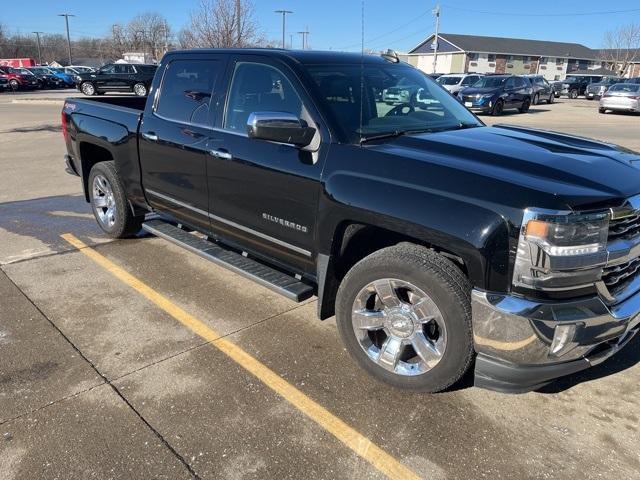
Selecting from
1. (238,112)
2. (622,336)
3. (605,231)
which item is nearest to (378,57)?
(238,112)

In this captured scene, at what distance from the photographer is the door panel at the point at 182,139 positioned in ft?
13.4

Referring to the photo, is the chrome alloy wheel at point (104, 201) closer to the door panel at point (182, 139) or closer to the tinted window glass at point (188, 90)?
the door panel at point (182, 139)

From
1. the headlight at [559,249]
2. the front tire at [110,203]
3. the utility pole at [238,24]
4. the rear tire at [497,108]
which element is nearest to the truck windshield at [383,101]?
the headlight at [559,249]

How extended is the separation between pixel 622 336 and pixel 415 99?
211 centimetres

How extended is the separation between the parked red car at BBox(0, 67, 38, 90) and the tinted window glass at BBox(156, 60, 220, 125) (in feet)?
146

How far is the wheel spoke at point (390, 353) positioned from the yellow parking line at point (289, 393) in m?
0.44

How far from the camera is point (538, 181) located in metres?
2.52

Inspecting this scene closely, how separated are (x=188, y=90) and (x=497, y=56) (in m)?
84.8

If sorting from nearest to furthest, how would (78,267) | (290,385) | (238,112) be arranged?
1. (290,385)
2. (238,112)
3. (78,267)

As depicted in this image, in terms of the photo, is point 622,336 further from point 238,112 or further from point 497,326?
point 238,112

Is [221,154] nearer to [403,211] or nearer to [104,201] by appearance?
[403,211]

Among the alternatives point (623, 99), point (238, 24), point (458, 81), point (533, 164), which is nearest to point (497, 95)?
point (458, 81)

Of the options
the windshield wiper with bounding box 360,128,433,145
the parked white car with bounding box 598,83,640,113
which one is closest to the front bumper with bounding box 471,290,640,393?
the windshield wiper with bounding box 360,128,433,145

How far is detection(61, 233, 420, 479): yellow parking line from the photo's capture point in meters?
2.53
